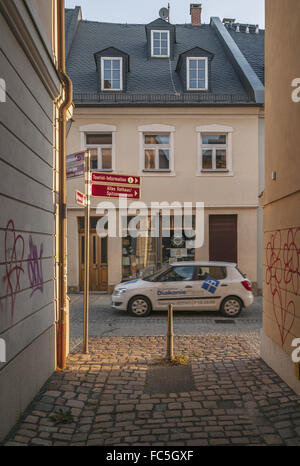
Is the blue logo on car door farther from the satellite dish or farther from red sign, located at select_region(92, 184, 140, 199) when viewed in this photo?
the satellite dish

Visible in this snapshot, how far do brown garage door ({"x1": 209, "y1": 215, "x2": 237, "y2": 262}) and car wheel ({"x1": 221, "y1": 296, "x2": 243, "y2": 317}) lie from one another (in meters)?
4.60

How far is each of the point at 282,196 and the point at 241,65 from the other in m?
12.7

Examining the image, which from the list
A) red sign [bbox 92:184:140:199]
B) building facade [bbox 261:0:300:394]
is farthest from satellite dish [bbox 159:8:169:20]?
red sign [bbox 92:184:140:199]

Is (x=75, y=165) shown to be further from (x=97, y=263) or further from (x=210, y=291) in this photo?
(x=97, y=263)

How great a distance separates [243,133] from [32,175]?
39.0 ft

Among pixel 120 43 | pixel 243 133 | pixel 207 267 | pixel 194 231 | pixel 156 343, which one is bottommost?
pixel 156 343

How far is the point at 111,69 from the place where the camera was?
15.9 metres

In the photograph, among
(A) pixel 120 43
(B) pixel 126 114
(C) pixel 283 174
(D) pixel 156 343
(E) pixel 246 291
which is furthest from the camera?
(A) pixel 120 43

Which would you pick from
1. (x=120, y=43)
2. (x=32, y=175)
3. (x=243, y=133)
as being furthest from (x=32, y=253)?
(x=120, y=43)

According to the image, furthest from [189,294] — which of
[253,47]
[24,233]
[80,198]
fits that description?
[253,47]

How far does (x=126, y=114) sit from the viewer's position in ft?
49.1

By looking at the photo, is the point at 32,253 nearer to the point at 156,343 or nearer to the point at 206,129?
the point at 156,343

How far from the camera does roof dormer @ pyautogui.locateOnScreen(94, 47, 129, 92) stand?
15.8 metres

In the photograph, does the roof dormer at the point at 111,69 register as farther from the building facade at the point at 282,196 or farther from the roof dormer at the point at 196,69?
the building facade at the point at 282,196
